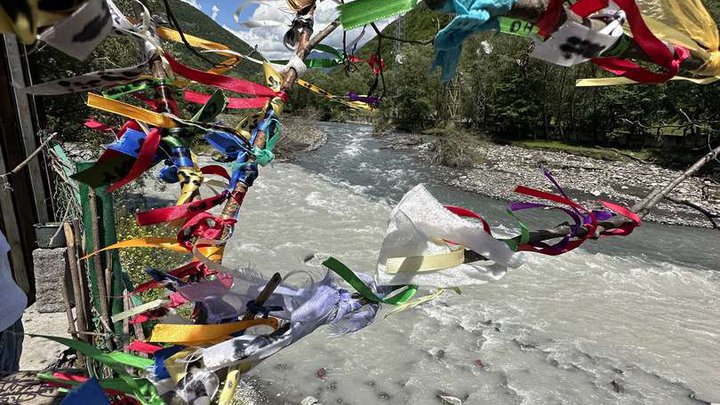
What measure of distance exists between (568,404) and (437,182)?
1078 centimetres

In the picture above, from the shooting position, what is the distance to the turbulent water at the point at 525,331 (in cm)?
475

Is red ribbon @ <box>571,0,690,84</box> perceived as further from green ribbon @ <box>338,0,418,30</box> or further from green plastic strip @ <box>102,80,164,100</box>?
green plastic strip @ <box>102,80,164,100</box>

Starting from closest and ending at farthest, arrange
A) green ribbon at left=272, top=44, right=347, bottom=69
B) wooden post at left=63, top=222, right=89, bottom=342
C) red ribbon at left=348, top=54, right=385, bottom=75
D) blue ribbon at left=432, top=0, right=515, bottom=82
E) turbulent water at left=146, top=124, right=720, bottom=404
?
blue ribbon at left=432, top=0, right=515, bottom=82
green ribbon at left=272, top=44, right=347, bottom=69
red ribbon at left=348, top=54, right=385, bottom=75
wooden post at left=63, top=222, right=89, bottom=342
turbulent water at left=146, top=124, right=720, bottom=404

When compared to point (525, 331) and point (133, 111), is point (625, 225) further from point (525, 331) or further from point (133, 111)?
point (525, 331)

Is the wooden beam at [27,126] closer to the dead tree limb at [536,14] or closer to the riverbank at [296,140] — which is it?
the dead tree limb at [536,14]

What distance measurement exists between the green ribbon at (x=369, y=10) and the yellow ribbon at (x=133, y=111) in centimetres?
39

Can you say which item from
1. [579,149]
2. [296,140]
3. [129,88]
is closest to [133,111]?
[129,88]

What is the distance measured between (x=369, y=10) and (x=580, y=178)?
16769mm

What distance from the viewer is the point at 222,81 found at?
0.92 meters

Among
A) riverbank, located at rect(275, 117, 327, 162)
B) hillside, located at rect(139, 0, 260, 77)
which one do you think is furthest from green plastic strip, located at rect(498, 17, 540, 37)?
riverbank, located at rect(275, 117, 327, 162)

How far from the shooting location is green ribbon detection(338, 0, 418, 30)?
0.61m

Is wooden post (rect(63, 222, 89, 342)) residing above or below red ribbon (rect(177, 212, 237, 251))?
below

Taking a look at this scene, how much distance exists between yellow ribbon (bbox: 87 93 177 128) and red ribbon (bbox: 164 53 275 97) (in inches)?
5.8

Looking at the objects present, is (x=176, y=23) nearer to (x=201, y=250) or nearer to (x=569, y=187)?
(x=201, y=250)
